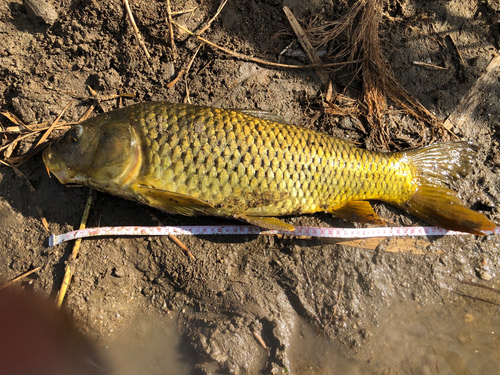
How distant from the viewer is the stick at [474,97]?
2.67 m

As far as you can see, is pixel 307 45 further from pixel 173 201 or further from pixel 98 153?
pixel 98 153

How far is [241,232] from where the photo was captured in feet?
7.93

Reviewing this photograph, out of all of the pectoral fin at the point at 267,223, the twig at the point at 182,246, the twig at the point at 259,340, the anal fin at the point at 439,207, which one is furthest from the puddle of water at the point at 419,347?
the twig at the point at 182,246

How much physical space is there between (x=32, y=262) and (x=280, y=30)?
3068 mm

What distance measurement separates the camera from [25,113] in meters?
2.33

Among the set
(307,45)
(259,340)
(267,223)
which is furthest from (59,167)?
(307,45)

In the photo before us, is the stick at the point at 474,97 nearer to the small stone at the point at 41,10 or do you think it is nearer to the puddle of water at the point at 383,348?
the puddle of water at the point at 383,348

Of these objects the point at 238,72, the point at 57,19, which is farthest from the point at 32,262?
the point at 238,72

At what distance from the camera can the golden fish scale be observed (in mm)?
1919

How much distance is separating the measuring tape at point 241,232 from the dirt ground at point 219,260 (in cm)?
7

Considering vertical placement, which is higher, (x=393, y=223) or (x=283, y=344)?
(x=393, y=223)

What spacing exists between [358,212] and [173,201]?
5.06ft

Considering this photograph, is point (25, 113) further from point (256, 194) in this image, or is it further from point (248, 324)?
point (248, 324)

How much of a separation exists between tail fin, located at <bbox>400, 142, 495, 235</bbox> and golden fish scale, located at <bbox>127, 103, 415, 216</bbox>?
2.30ft
